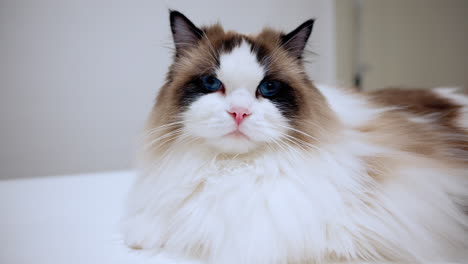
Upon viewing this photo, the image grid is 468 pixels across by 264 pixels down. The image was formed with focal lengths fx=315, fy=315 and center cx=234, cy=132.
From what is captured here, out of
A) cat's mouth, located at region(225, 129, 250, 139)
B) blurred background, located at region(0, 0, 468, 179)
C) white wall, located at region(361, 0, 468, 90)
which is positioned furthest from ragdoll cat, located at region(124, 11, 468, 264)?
white wall, located at region(361, 0, 468, 90)

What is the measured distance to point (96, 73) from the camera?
67.6 inches

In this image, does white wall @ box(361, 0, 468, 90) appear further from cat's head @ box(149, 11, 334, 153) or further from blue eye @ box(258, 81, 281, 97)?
blue eye @ box(258, 81, 281, 97)

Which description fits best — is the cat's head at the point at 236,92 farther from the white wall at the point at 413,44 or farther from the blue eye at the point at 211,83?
the white wall at the point at 413,44

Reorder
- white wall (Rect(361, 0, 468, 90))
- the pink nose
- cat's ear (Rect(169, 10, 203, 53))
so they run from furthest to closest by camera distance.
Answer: white wall (Rect(361, 0, 468, 90)) → cat's ear (Rect(169, 10, 203, 53)) → the pink nose

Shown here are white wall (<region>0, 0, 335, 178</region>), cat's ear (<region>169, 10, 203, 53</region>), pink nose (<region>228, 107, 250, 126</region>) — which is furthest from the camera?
white wall (<region>0, 0, 335, 178</region>)

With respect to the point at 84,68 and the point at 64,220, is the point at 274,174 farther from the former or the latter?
the point at 84,68

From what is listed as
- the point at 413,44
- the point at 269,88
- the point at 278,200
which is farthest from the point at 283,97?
the point at 413,44

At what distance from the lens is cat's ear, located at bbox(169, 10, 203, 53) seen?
3.22 feet

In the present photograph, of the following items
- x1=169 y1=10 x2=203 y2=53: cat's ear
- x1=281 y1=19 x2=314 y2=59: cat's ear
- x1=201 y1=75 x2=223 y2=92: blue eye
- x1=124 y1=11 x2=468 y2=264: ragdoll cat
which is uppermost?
x1=169 y1=10 x2=203 y2=53: cat's ear

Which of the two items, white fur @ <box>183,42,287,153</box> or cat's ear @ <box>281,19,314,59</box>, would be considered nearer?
white fur @ <box>183,42,287,153</box>

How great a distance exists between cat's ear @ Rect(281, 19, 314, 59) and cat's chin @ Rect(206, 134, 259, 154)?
35cm

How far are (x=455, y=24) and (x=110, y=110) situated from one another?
2.33 m

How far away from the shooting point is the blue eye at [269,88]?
0.89m

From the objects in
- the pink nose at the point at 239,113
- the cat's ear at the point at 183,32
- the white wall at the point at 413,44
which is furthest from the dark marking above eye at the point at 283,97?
the white wall at the point at 413,44
